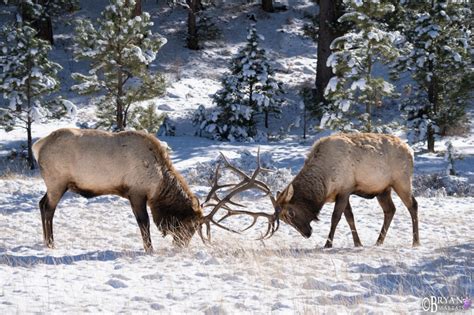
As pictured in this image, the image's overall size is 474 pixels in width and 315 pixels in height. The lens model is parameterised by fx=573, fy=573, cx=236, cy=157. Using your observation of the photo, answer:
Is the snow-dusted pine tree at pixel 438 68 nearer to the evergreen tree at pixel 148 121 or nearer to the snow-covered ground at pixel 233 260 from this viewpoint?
the snow-covered ground at pixel 233 260

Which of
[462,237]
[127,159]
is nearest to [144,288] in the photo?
[127,159]

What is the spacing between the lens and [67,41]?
87.8ft

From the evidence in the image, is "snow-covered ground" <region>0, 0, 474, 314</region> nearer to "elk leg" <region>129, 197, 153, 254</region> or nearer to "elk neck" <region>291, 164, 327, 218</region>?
"elk leg" <region>129, 197, 153, 254</region>

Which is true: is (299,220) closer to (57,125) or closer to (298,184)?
(298,184)

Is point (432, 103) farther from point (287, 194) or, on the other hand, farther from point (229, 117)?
point (287, 194)

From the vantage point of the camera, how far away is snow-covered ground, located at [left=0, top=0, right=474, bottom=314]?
14.3 ft

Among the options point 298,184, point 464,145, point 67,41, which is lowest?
point 464,145

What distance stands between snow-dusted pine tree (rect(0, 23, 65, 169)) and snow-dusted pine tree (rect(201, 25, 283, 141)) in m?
5.74

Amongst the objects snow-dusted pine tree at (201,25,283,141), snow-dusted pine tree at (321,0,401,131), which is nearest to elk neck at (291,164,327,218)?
snow-dusted pine tree at (321,0,401,131)

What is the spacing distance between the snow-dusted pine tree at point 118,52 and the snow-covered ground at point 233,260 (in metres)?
2.21

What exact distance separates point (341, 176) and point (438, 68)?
457 inches

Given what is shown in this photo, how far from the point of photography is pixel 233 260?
19.8ft

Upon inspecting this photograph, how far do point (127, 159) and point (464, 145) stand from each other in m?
14.4

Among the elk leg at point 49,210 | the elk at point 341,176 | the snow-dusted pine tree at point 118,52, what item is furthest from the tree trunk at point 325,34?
the elk leg at point 49,210
